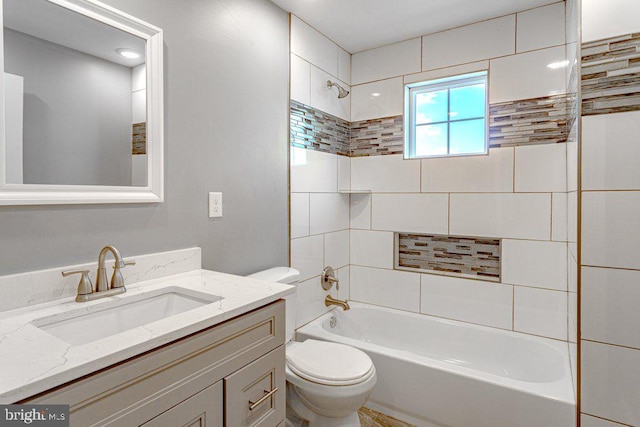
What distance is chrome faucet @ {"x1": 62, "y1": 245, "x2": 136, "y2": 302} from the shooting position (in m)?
1.18

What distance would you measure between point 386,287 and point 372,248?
34 cm

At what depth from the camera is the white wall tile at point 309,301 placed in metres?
2.41

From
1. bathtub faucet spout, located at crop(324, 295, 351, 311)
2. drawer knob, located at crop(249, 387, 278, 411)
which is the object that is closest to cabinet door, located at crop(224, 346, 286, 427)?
drawer knob, located at crop(249, 387, 278, 411)

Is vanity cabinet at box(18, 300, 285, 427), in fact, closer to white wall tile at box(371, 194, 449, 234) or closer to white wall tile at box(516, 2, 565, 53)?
white wall tile at box(371, 194, 449, 234)

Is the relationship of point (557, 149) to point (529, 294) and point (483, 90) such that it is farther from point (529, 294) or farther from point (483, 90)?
point (529, 294)

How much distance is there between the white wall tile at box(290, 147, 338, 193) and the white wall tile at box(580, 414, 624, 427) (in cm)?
191

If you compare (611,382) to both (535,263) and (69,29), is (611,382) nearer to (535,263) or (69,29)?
(535,263)

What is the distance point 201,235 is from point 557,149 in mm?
2183

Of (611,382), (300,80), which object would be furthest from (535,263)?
(300,80)

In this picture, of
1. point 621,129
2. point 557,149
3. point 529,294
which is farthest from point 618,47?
point 529,294

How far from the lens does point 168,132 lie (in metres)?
1.52

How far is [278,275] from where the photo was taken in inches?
77.4

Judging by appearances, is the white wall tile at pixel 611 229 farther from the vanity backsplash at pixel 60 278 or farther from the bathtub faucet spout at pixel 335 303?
the vanity backsplash at pixel 60 278

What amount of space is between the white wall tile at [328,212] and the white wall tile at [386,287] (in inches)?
17.7
